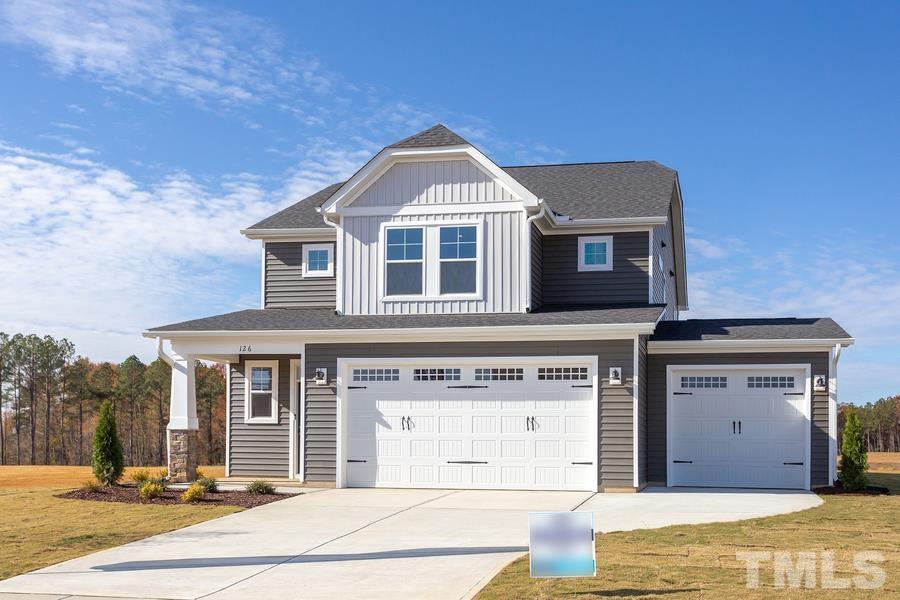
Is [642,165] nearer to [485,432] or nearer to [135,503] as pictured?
[485,432]

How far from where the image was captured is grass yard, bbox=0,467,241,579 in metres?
11.8

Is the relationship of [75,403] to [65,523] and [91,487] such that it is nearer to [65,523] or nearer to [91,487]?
[91,487]

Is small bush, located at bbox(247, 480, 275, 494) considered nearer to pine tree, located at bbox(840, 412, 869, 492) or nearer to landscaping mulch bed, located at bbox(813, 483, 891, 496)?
landscaping mulch bed, located at bbox(813, 483, 891, 496)

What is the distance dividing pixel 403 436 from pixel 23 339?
121 feet

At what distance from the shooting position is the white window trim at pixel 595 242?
69.2 ft

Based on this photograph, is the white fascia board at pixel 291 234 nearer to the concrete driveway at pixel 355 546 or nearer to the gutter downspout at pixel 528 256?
the gutter downspout at pixel 528 256

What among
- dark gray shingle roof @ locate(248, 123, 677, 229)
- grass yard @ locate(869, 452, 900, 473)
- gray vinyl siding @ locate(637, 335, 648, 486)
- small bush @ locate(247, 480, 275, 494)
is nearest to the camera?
small bush @ locate(247, 480, 275, 494)

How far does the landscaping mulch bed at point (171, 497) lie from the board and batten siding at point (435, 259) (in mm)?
4572

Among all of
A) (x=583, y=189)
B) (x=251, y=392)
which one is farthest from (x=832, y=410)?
(x=251, y=392)

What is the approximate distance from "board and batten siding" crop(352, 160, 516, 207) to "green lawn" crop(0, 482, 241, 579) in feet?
23.9

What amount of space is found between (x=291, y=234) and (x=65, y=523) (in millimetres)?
9464

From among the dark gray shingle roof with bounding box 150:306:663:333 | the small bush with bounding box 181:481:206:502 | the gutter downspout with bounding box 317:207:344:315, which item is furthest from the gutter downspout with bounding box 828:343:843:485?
the small bush with bounding box 181:481:206:502

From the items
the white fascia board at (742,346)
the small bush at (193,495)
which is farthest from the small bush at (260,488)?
the white fascia board at (742,346)

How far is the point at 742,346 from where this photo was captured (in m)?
19.3
